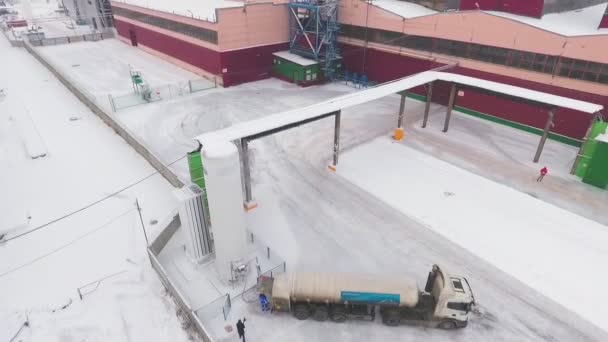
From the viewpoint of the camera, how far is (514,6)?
2831cm

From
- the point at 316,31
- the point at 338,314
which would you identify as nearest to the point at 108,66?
the point at 316,31

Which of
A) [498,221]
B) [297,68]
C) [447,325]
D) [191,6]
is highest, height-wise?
[191,6]

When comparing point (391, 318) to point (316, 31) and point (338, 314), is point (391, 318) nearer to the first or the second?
point (338, 314)

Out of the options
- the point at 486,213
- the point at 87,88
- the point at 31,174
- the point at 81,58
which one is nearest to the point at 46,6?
the point at 81,58

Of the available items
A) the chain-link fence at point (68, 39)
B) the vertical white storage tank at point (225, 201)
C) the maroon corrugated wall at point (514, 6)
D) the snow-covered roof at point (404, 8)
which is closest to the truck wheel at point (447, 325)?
the vertical white storage tank at point (225, 201)

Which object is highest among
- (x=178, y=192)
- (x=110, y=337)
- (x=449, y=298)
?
(x=178, y=192)

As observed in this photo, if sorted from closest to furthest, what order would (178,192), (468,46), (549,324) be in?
(549,324), (178,192), (468,46)

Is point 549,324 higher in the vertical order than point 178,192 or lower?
lower

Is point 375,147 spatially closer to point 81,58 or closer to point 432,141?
point 432,141

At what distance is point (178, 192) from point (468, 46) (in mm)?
26018

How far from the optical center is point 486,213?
19188 mm

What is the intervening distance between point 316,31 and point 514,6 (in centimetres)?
1755

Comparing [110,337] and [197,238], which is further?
[197,238]

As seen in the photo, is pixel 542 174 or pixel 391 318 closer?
pixel 391 318
